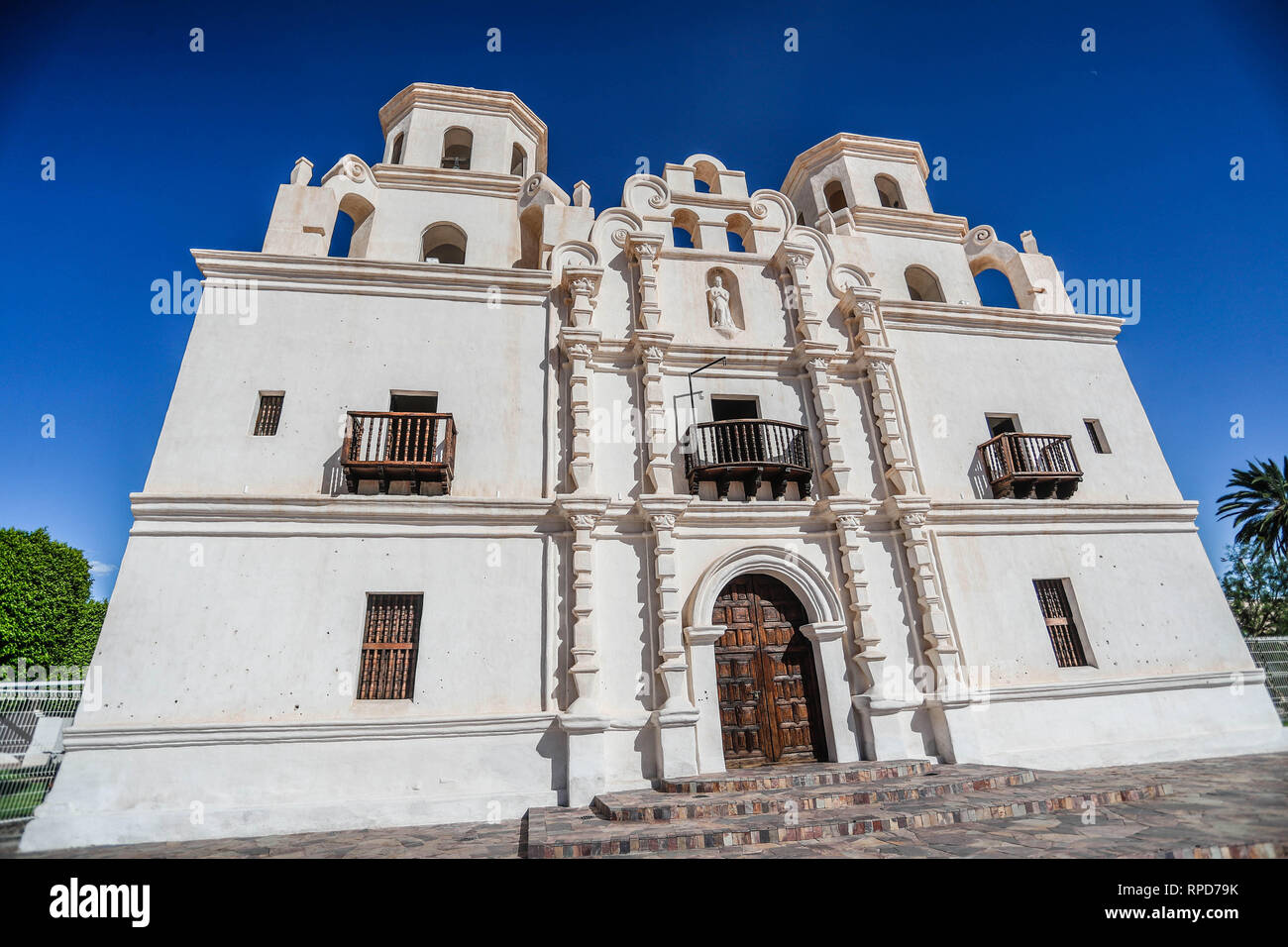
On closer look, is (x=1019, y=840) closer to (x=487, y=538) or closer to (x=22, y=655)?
(x=487, y=538)

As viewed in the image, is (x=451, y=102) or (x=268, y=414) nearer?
(x=268, y=414)

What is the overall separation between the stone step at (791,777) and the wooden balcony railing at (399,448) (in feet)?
21.7

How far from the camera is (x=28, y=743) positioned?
8.96 m

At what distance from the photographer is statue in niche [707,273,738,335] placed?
43.1 feet

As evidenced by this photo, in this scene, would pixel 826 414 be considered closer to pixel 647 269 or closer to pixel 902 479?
pixel 902 479

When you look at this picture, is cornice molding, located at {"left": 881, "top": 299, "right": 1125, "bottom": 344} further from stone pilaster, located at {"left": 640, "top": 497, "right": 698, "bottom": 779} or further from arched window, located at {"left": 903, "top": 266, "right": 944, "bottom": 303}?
stone pilaster, located at {"left": 640, "top": 497, "right": 698, "bottom": 779}

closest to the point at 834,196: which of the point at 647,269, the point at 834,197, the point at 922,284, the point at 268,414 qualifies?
the point at 834,197

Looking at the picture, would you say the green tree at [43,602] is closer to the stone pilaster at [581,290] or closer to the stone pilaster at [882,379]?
the stone pilaster at [581,290]

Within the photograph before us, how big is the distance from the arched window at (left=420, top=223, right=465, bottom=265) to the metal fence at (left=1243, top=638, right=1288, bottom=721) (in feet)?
67.0

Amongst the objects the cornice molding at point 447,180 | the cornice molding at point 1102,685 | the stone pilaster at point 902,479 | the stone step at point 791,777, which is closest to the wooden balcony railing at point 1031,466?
the stone pilaster at point 902,479

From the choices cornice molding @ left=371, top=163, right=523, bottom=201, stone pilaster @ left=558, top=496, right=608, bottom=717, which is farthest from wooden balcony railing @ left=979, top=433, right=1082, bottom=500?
cornice molding @ left=371, top=163, right=523, bottom=201

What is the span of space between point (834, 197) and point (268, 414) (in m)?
17.0

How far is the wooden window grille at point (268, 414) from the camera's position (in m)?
10.8

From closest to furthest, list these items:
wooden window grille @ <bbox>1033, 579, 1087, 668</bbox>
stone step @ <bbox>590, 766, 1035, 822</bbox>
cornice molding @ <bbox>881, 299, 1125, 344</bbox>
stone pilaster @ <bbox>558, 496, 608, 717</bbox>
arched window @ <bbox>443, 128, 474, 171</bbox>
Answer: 1. stone step @ <bbox>590, 766, 1035, 822</bbox>
2. stone pilaster @ <bbox>558, 496, 608, 717</bbox>
3. wooden window grille @ <bbox>1033, 579, 1087, 668</bbox>
4. cornice molding @ <bbox>881, 299, 1125, 344</bbox>
5. arched window @ <bbox>443, 128, 474, 171</bbox>
